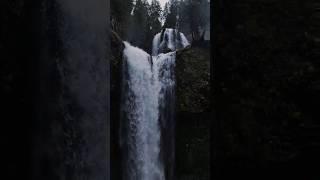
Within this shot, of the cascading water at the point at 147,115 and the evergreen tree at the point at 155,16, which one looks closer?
the cascading water at the point at 147,115

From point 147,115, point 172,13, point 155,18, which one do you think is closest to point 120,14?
point 155,18

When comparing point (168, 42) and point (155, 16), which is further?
point (155, 16)

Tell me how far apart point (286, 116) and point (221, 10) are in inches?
32.3

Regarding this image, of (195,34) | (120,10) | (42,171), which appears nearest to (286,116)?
(42,171)

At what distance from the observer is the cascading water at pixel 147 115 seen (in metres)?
15.3

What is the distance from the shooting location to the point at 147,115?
1573cm

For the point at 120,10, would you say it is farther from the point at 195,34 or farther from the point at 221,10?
the point at 221,10

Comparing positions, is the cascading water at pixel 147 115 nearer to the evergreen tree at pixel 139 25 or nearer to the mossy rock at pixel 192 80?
the mossy rock at pixel 192 80

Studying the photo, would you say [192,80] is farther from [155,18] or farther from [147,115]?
[155,18]

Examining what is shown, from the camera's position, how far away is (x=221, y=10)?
313 centimetres

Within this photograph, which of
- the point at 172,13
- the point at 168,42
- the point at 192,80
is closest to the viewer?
the point at 192,80

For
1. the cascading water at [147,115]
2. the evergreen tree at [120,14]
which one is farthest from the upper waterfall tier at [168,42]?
the cascading water at [147,115]

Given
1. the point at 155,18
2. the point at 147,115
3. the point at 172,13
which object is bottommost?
the point at 147,115

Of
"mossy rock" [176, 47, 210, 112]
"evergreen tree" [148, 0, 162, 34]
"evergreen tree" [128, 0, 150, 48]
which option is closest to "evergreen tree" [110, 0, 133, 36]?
"evergreen tree" [128, 0, 150, 48]
